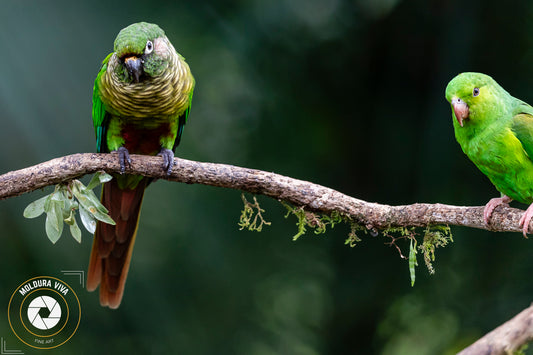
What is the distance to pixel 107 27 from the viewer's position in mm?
4137

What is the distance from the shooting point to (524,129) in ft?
8.09

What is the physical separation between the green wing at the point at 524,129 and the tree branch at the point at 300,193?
A: 345 millimetres

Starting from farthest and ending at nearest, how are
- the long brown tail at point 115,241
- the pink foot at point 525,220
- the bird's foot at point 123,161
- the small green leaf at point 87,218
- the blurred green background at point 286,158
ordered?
the blurred green background at point 286,158 < the long brown tail at point 115,241 < the bird's foot at point 123,161 < the small green leaf at point 87,218 < the pink foot at point 525,220

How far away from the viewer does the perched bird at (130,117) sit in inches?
110

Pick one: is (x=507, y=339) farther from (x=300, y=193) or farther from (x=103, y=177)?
(x=103, y=177)

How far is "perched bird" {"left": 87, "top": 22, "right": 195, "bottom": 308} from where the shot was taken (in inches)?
110

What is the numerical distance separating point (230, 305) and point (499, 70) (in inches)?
131

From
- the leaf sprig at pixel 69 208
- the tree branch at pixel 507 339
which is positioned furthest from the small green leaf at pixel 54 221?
the tree branch at pixel 507 339

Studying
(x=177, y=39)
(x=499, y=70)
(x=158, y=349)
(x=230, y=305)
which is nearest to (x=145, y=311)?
(x=158, y=349)

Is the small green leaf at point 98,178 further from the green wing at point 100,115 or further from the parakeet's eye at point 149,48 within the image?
the parakeet's eye at point 149,48

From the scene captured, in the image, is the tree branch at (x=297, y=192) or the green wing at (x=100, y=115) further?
the green wing at (x=100, y=115)

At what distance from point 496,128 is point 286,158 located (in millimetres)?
2215

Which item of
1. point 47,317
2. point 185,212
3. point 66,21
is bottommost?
point 47,317

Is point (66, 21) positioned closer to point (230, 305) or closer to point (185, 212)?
point (185, 212)
